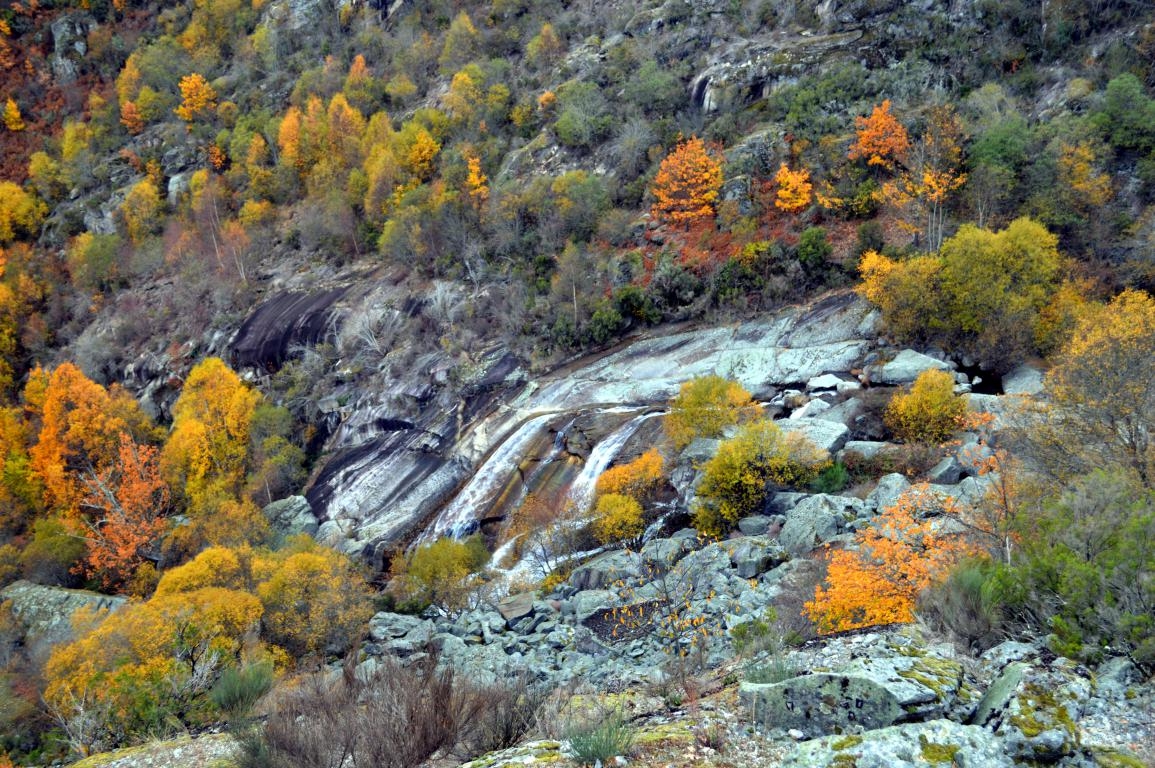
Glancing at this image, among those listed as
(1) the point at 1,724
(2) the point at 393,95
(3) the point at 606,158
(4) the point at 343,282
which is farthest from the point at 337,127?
(1) the point at 1,724

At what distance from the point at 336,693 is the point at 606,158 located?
51.0m

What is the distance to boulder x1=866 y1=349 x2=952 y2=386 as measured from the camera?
101ft

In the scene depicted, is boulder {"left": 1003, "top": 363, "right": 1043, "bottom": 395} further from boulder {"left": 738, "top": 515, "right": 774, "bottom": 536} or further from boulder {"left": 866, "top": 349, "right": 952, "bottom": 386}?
boulder {"left": 738, "top": 515, "right": 774, "bottom": 536}

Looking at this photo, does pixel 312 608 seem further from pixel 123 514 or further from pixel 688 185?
pixel 688 185

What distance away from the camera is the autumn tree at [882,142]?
40.7 m

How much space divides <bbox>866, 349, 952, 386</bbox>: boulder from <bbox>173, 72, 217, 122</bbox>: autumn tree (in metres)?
91.0

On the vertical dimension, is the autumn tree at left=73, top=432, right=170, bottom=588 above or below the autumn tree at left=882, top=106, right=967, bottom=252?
below

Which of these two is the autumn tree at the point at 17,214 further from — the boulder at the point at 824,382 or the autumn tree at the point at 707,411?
the boulder at the point at 824,382

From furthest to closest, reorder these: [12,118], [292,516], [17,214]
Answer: [12,118]
[17,214]
[292,516]

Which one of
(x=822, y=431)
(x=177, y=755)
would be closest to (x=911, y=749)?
(x=177, y=755)

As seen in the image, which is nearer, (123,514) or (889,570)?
(889,570)

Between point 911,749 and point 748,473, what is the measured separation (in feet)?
62.7

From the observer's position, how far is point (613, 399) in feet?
126

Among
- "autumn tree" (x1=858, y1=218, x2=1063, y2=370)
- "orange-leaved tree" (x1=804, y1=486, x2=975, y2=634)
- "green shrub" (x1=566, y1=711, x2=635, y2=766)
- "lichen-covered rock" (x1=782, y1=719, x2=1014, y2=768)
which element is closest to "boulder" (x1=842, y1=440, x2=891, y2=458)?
"orange-leaved tree" (x1=804, y1=486, x2=975, y2=634)
